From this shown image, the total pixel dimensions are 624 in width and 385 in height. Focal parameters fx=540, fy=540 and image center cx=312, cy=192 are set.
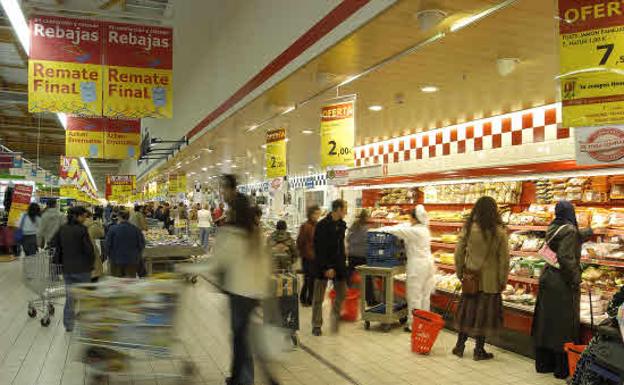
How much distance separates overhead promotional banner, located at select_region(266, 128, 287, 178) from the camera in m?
9.34

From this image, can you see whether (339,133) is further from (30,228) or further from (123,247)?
(30,228)

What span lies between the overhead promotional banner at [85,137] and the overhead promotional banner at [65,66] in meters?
5.31

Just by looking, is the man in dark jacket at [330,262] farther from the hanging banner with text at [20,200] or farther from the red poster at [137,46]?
the hanging banner with text at [20,200]

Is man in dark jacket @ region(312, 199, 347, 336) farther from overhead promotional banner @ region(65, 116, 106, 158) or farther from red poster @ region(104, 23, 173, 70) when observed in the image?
overhead promotional banner @ region(65, 116, 106, 158)

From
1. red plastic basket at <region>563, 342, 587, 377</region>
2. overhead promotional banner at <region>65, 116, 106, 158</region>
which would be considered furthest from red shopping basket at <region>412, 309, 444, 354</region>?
overhead promotional banner at <region>65, 116, 106, 158</region>

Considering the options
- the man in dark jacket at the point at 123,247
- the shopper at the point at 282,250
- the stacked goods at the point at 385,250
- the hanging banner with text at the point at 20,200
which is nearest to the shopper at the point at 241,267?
the shopper at the point at 282,250

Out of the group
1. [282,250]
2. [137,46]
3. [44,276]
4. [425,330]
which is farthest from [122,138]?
[425,330]

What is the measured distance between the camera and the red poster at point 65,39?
8.35 m

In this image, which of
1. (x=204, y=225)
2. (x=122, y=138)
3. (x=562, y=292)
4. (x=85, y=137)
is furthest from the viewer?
(x=204, y=225)

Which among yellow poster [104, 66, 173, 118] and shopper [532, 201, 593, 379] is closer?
shopper [532, 201, 593, 379]

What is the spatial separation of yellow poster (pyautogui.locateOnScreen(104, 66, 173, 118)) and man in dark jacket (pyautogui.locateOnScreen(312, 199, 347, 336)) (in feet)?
14.1

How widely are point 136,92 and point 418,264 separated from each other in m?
5.73

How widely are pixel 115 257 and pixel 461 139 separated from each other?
20.3 ft

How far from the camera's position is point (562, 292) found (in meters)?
5.35
